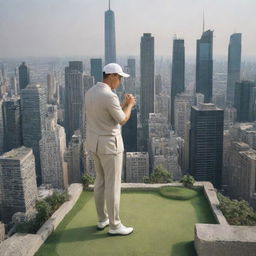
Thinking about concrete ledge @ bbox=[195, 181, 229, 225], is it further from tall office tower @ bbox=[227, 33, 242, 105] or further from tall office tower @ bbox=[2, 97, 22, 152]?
tall office tower @ bbox=[227, 33, 242, 105]

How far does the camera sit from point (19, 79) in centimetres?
2545

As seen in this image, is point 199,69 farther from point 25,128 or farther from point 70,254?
point 70,254

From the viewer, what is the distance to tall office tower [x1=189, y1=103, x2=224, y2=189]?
60.8 feet

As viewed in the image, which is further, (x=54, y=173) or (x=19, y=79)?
(x=19, y=79)

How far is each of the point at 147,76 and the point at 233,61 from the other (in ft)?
29.2

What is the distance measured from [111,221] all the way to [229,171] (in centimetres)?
1620

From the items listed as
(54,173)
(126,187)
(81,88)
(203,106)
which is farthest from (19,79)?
(126,187)

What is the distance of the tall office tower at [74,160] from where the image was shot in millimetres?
17562

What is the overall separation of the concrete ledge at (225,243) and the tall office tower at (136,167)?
1319 centimetres

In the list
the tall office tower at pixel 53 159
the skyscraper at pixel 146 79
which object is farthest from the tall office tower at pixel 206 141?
the tall office tower at pixel 53 159

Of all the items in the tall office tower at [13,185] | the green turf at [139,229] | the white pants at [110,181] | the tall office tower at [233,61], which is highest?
the tall office tower at [233,61]

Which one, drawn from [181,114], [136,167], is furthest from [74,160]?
[181,114]

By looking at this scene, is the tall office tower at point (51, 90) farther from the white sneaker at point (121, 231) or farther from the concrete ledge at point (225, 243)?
the concrete ledge at point (225, 243)

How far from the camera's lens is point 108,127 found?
6.34 ft
